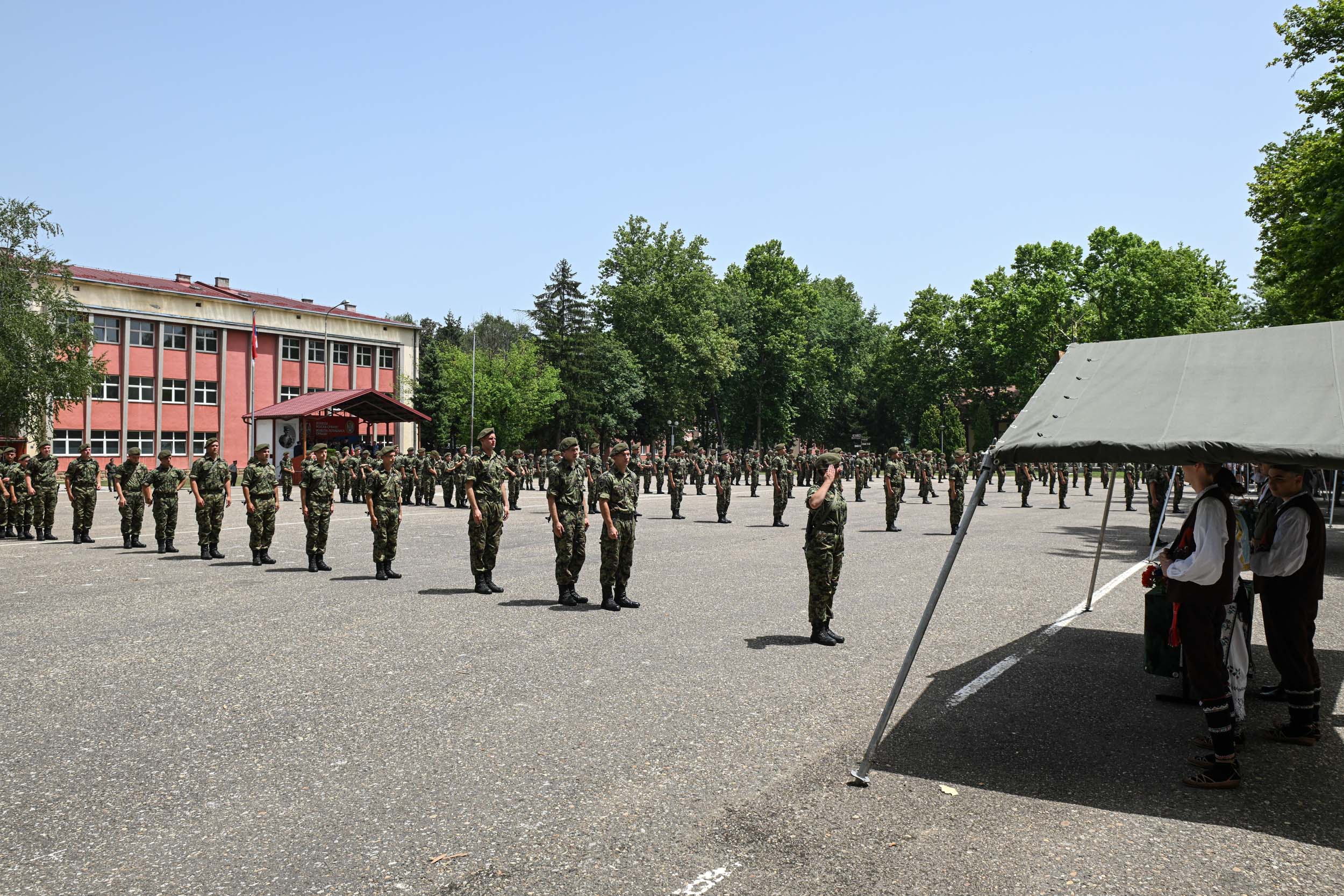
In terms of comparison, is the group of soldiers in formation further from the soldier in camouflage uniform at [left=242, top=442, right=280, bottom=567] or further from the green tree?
the green tree

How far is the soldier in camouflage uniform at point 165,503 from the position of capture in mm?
16219

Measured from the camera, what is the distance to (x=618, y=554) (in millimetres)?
10383

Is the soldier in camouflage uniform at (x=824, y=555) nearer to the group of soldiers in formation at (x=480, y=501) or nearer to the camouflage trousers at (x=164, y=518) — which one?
the group of soldiers in formation at (x=480, y=501)

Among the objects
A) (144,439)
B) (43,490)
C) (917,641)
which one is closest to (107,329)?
(144,439)

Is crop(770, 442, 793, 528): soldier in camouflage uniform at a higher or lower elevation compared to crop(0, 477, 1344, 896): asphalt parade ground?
higher

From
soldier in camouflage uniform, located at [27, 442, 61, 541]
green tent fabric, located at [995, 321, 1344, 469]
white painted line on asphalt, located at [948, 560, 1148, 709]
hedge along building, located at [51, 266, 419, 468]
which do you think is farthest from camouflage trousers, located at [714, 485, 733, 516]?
hedge along building, located at [51, 266, 419, 468]

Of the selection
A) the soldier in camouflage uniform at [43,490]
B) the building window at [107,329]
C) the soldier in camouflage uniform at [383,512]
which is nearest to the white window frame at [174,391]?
the building window at [107,329]

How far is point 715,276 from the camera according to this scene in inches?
2867

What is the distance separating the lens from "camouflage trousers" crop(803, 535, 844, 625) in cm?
847

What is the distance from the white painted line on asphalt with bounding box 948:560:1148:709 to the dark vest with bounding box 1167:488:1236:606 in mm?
1816

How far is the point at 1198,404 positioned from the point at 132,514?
17.5m

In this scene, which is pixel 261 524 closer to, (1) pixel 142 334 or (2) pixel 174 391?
(1) pixel 142 334

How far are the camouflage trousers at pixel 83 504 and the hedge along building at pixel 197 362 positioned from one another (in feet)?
104

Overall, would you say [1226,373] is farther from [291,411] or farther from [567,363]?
[567,363]
